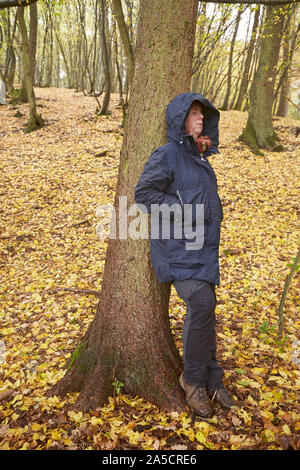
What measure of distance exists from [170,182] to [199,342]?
1342 millimetres

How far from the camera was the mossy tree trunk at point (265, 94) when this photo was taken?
9.62m

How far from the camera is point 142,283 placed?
2729 millimetres

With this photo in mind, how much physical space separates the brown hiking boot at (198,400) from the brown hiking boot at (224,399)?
0.38ft

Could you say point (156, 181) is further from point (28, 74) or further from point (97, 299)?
point (28, 74)

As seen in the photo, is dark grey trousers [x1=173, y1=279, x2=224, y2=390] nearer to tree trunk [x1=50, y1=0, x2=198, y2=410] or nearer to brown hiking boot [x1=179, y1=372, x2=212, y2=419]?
brown hiking boot [x1=179, y1=372, x2=212, y2=419]

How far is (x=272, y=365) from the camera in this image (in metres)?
3.15

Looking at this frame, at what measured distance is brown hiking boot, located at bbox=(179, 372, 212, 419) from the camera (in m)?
2.52

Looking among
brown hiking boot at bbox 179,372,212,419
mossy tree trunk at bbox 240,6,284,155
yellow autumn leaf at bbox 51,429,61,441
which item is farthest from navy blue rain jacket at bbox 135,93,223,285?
mossy tree trunk at bbox 240,6,284,155

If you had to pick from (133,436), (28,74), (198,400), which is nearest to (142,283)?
(198,400)

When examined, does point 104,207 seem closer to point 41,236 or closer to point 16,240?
point 41,236

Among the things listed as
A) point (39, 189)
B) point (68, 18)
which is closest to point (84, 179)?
point (39, 189)

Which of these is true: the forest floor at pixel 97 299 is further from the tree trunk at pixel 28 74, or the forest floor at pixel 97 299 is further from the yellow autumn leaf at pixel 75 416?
the tree trunk at pixel 28 74

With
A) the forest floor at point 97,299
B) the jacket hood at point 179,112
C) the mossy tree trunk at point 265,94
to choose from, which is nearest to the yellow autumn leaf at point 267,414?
the forest floor at point 97,299

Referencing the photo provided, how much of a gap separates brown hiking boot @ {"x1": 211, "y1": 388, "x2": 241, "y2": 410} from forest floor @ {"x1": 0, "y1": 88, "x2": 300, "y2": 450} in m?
0.06
